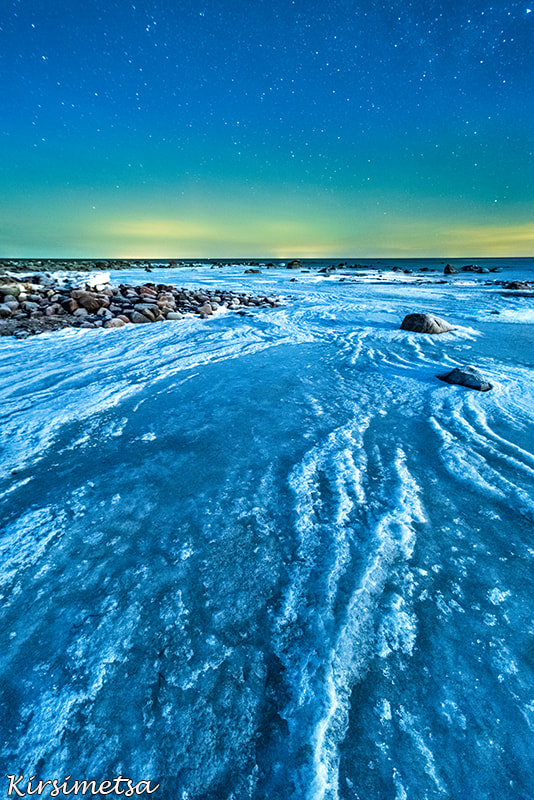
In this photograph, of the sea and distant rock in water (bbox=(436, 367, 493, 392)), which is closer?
the sea

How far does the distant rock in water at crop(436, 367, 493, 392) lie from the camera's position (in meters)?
4.22

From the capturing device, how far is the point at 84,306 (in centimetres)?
897

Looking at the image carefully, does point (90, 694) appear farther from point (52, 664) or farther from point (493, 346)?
point (493, 346)

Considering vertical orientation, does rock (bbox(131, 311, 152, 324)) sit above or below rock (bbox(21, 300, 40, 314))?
below

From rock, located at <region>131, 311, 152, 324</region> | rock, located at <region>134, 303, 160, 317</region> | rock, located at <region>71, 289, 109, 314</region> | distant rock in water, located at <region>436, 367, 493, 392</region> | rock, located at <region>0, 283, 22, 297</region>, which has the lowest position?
distant rock in water, located at <region>436, 367, 493, 392</region>

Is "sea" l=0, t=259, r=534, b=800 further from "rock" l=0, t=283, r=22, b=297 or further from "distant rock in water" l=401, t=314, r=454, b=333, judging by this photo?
"rock" l=0, t=283, r=22, b=297

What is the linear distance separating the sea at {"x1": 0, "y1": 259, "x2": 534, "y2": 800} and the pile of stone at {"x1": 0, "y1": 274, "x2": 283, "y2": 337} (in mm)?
5150

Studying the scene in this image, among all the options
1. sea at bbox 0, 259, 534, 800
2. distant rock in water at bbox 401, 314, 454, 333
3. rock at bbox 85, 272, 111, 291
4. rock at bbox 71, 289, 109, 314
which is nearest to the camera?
sea at bbox 0, 259, 534, 800

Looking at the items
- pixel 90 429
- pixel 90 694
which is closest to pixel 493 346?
pixel 90 429

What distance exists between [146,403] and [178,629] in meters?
2.72

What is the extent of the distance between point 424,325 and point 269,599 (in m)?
7.76

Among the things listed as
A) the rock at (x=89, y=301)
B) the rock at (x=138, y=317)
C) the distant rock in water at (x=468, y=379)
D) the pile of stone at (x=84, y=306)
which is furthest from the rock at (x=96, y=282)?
the distant rock in water at (x=468, y=379)

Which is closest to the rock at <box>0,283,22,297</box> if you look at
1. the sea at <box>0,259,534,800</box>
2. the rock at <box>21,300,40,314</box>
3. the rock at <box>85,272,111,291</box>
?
the rock at <box>21,300,40,314</box>

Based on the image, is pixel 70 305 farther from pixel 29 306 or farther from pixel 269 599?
pixel 269 599
